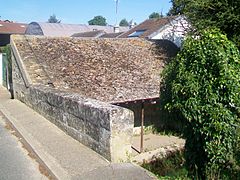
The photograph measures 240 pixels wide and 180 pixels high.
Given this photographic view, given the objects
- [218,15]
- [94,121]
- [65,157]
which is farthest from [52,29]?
[65,157]

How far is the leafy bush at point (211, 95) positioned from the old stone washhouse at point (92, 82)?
1.21m

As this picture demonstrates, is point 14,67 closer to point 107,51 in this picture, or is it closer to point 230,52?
point 107,51

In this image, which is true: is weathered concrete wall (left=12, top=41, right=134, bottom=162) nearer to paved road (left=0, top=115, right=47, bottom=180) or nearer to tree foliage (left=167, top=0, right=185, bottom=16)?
paved road (left=0, top=115, right=47, bottom=180)

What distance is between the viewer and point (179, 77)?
19.5 feet

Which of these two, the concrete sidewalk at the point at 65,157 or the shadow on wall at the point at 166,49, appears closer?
the concrete sidewalk at the point at 65,157

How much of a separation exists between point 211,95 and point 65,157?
314 centimetres

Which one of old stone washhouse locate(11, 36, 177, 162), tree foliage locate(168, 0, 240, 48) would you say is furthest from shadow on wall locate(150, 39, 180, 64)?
tree foliage locate(168, 0, 240, 48)

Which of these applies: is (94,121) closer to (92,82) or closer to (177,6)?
(92,82)

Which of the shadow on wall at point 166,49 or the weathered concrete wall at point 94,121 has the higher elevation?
the shadow on wall at point 166,49

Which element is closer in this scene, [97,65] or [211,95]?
[211,95]

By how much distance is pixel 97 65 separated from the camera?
551 inches

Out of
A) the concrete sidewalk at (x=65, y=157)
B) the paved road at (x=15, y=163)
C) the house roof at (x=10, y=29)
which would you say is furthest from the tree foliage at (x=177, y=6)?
the house roof at (x=10, y=29)

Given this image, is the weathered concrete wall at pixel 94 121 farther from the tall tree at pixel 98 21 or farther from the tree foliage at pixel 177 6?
the tall tree at pixel 98 21

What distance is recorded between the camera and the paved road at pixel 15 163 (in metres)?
5.95
